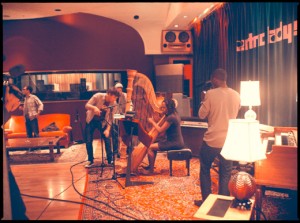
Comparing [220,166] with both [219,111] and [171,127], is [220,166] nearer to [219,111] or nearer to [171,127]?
[219,111]

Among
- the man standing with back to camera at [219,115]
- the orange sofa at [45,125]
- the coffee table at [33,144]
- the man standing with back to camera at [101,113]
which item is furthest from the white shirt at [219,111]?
the orange sofa at [45,125]

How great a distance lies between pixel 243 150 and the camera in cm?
244

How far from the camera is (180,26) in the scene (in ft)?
28.7

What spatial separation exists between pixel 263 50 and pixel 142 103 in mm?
2293

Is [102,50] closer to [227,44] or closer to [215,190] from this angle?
[227,44]

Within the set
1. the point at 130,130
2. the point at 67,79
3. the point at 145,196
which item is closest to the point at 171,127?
the point at 130,130

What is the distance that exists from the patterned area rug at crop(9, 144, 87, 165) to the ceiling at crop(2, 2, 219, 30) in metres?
3.59

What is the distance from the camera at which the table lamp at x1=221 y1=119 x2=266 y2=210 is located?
8.00 feet

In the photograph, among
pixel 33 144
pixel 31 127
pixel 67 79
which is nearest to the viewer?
pixel 33 144

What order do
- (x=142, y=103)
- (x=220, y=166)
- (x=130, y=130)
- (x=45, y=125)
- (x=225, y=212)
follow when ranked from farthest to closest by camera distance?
(x=45, y=125)
(x=142, y=103)
(x=130, y=130)
(x=220, y=166)
(x=225, y=212)

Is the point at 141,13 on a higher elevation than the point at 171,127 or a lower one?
higher

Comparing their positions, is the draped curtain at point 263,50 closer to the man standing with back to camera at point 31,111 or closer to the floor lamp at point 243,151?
the floor lamp at point 243,151

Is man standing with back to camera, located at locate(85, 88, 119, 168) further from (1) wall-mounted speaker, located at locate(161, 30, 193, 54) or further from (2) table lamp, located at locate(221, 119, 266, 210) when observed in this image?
(1) wall-mounted speaker, located at locate(161, 30, 193, 54)

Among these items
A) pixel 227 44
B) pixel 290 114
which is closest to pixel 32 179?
pixel 290 114
